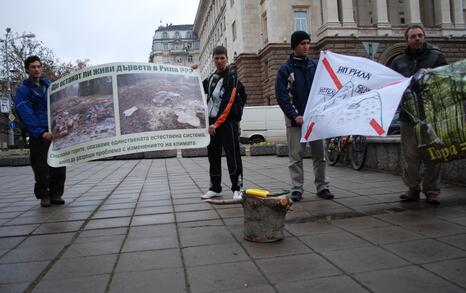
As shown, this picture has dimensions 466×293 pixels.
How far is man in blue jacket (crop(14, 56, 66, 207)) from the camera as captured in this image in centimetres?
541

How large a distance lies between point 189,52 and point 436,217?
357 ft

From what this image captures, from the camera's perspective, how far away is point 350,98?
4730mm

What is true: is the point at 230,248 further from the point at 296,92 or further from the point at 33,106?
the point at 33,106

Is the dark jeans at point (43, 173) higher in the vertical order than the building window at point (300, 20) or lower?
lower

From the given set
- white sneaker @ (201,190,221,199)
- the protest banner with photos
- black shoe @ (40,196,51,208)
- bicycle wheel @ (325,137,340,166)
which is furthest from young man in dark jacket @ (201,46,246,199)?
bicycle wheel @ (325,137,340,166)

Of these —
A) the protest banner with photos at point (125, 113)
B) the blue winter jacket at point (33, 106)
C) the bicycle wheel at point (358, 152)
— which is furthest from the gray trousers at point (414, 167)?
the blue winter jacket at point (33, 106)

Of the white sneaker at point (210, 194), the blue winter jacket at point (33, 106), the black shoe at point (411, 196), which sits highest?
the blue winter jacket at point (33, 106)

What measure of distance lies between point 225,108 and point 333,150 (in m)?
5.58

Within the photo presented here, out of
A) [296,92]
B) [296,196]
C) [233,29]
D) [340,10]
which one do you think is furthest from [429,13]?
[296,196]

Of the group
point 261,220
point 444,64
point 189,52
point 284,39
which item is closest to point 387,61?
point 284,39

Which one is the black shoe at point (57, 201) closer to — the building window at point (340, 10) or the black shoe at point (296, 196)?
the black shoe at point (296, 196)

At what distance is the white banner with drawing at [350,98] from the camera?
4.34 m

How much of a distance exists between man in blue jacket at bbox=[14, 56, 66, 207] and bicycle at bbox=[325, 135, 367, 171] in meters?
5.31

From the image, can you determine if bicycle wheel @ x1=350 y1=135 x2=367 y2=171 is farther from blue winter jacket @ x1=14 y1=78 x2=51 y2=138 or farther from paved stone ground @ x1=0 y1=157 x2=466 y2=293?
blue winter jacket @ x1=14 y1=78 x2=51 y2=138
